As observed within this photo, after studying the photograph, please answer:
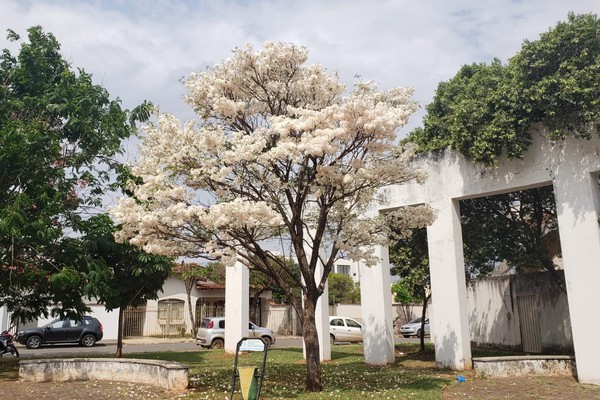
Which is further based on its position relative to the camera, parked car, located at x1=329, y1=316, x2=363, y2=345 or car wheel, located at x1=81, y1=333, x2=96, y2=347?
parked car, located at x1=329, y1=316, x2=363, y2=345

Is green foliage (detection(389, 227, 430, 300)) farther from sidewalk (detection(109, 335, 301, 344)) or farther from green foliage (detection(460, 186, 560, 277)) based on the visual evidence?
sidewalk (detection(109, 335, 301, 344))

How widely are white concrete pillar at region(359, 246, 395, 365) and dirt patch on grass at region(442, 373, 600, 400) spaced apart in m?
3.41

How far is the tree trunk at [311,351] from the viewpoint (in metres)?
10.1

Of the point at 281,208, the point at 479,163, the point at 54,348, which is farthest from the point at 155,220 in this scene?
the point at 54,348

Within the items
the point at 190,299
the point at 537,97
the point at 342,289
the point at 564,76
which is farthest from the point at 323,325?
the point at 342,289

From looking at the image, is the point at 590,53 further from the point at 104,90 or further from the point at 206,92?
the point at 104,90

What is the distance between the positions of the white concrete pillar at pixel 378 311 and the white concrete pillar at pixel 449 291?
1.52 meters

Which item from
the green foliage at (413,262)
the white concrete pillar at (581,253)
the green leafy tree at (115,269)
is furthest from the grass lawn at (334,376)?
the white concrete pillar at (581,253)

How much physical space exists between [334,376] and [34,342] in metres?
17.3

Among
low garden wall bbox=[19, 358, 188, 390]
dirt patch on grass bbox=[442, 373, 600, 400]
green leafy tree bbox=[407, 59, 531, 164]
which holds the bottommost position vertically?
dirt patch on grass bbox=[442, 373, 600, 400]

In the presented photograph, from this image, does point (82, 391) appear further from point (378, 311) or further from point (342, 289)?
point (342, 289)

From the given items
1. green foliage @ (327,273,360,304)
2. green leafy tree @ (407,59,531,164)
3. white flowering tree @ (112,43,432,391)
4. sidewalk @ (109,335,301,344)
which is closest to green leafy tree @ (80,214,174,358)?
white flowering tree @ (112,43,432,391)

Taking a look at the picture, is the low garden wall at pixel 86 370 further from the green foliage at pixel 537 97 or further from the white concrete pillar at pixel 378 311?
the green foliage at pixel 537 97

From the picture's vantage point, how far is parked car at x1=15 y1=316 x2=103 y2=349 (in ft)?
78.7
